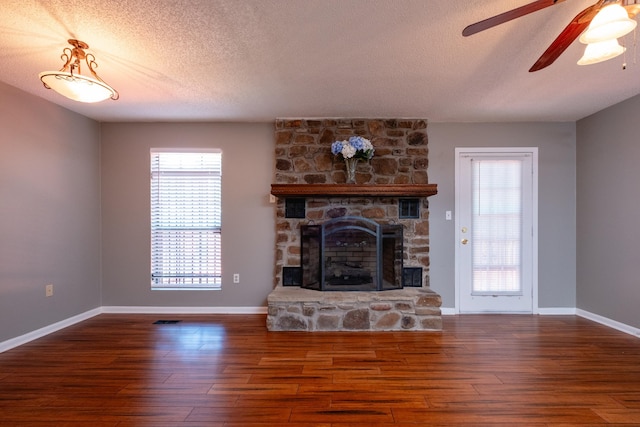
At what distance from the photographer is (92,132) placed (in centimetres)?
390

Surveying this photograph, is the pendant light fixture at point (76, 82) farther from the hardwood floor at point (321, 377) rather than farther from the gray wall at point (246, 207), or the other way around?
the hardwood floor at point (321, 377)

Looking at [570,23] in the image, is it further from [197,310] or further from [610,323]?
[197,310]

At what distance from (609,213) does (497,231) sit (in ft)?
3.51

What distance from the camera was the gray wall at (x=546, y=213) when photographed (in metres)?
3.94

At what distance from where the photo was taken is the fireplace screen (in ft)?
12.2

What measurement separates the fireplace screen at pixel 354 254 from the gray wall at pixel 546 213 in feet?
1.78

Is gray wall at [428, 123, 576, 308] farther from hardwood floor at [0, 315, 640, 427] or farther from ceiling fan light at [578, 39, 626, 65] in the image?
ceiling fan light at [578, 39, 626, 65]

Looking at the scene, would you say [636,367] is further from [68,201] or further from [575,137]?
[68,201]

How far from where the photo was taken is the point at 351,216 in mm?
3811

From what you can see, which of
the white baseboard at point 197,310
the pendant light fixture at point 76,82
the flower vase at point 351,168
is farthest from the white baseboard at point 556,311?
the pendant light fixture at point 76,82

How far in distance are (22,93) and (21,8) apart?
5.14 feet

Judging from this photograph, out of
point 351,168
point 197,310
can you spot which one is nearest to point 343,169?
point 351,168

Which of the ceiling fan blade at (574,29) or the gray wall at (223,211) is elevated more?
the ceiling fan blade at (574,29)

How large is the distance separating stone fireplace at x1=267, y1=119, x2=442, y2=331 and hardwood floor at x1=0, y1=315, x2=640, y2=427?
671 mm
